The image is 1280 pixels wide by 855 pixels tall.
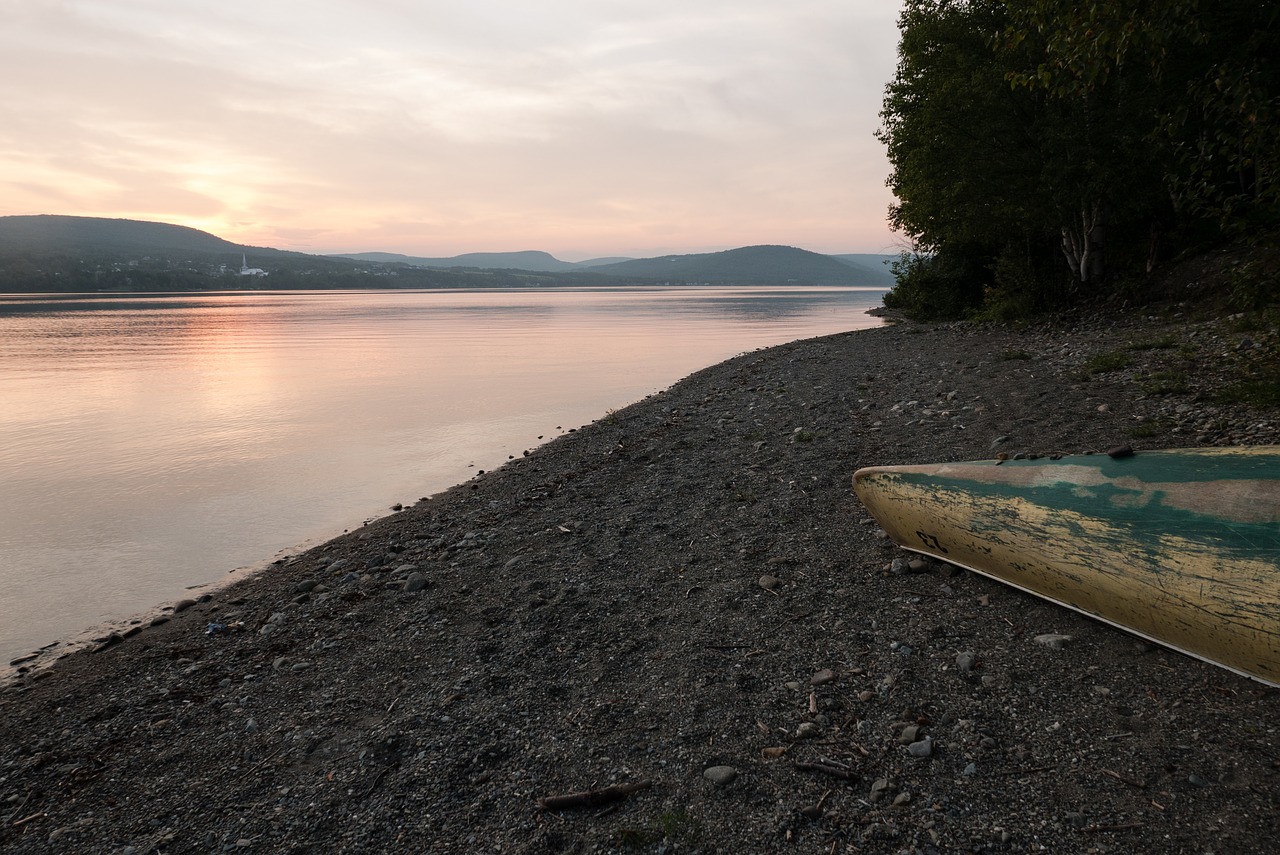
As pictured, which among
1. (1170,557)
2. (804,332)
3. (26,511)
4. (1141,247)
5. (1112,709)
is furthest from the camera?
(804,332)

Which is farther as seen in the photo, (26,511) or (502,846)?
(26,511)

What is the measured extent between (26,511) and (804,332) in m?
45.1

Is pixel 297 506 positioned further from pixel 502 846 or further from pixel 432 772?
pixel 502 846

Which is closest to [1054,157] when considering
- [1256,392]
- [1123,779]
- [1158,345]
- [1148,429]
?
[1158,345]

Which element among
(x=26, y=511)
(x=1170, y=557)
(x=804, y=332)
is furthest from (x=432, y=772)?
(x=804, y=332)

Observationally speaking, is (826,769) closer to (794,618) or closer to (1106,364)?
(794,618)

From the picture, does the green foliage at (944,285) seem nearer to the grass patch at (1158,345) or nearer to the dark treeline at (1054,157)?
the dark treeline at (1054,157)

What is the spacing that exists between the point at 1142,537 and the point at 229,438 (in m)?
21.8

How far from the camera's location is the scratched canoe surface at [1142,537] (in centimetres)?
466

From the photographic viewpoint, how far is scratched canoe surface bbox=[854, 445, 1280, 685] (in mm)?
4656

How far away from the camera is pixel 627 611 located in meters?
7.02

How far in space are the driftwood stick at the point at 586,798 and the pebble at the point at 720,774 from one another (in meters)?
0.47

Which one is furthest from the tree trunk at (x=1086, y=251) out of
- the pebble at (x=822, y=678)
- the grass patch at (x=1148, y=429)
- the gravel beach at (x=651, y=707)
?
the pebble at (x=822, y=678)

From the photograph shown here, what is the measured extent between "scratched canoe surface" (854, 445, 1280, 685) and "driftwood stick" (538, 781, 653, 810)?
12.7 feet
